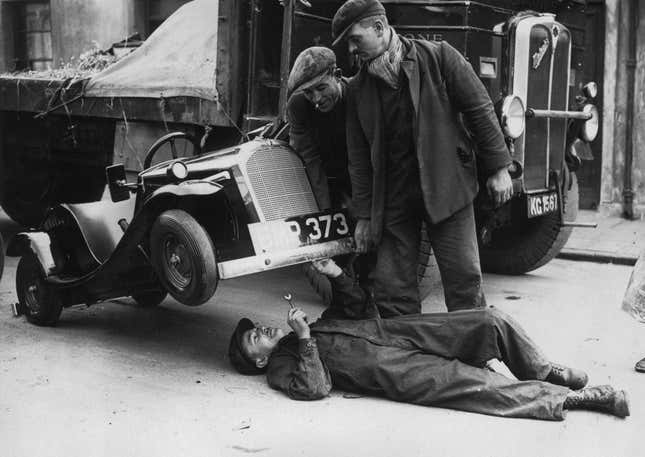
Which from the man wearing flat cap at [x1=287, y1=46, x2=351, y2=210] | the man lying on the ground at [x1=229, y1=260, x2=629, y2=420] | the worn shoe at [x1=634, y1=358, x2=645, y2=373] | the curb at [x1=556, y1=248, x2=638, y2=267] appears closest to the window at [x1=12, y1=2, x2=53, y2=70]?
the curb at [x1=556, y1=248, x2=638, y2=267]

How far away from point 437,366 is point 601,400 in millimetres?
680

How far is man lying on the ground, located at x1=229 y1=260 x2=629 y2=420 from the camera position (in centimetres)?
378

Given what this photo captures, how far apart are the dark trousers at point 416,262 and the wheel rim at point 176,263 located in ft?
2.98

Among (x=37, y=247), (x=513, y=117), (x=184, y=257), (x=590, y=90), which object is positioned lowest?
(x=37, y=247)

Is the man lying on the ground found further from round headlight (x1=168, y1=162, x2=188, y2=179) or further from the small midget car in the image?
round headlight (x1=168, y1=162, x2=188, y2=179)

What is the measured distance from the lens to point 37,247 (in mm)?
5188

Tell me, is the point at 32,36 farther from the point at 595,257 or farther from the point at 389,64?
the point at 389,64

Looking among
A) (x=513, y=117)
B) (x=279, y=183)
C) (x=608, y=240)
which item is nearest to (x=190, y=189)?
(x=279, y=183)

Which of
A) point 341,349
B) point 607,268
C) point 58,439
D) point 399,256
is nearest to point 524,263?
point 607,268

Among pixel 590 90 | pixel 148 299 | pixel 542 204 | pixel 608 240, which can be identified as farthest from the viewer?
pixel 608 240

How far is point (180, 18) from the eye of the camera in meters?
7.35

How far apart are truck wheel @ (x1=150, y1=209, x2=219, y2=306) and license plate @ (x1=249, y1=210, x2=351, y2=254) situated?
9.5 inches

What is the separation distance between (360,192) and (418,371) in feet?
3.27

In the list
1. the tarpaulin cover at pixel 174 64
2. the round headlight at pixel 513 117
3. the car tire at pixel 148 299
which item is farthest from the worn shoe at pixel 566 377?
the tarpaulin cover at pixel 174 64
